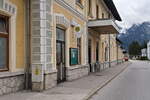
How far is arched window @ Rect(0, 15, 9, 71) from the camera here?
9.61 metres

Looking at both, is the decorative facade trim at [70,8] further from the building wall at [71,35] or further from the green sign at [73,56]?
the green sign at [73,56]

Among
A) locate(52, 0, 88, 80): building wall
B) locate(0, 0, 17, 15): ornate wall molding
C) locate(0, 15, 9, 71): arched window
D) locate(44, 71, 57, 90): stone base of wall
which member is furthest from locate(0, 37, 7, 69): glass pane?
locate(52, 0, 88, 80): building wall

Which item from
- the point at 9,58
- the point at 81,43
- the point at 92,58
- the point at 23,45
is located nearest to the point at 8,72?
the point at 9,58

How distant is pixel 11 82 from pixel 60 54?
15.0 feet

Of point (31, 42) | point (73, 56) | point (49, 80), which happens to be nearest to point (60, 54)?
point (73, 56)

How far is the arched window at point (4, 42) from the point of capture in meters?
9.61

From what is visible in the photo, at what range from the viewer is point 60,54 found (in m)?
14.0

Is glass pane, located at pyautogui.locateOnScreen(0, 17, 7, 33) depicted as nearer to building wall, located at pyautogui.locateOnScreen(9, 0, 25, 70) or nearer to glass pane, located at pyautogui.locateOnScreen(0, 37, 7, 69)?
glass pane, located at pyautogui.locateOnScreen(0, 37, 7, 69)

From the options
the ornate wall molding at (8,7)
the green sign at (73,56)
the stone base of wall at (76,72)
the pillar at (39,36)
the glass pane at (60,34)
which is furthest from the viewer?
the green sign at (73,56)

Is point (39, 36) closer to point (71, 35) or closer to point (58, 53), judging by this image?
point (58, 53)

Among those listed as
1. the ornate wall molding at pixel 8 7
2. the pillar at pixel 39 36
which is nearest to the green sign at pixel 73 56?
the pillar at pixel 39 36

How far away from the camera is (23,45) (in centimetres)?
1077

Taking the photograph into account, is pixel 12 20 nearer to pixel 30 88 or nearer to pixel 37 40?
pixel 37 40

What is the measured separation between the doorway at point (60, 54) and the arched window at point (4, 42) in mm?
3873
